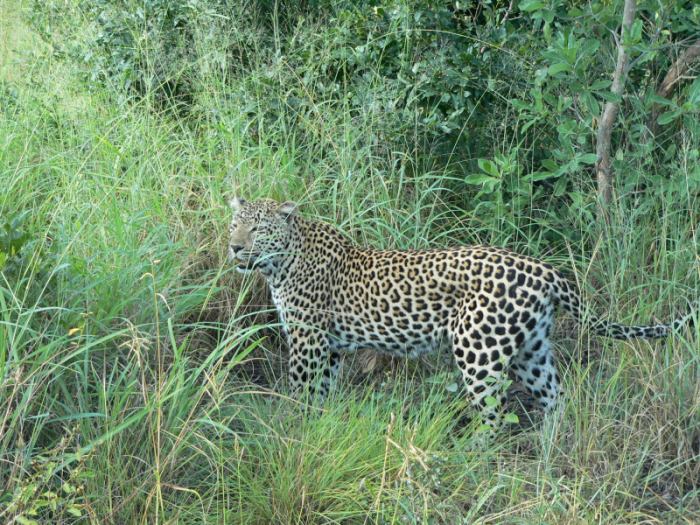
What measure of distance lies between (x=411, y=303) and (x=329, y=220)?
118cm

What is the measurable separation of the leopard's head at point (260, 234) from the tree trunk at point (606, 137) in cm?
184

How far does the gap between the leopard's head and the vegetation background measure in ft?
0.62

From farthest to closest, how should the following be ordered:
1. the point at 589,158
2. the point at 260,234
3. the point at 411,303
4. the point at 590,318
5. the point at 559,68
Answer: the point at 589,158
the point at 260,234
the point at 559,68
the point at 411,303
the point at 590,318

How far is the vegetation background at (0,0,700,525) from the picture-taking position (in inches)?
164

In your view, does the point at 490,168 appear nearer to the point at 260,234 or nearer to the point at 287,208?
the point at 287,208

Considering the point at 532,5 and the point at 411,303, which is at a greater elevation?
the point at 532,5

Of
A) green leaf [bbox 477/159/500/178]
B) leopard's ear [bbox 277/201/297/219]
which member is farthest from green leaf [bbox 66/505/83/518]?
green leaf [bbox 477/159/500/178]

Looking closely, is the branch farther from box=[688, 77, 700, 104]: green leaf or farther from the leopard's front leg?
the leopard's front leg

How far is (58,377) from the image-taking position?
14.0ft

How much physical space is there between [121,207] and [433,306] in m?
1.93

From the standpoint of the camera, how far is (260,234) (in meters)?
5.67

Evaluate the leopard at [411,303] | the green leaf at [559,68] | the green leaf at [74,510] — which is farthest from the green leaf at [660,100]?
Result: the green leaf at [74,510]

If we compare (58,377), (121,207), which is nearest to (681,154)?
(121,207)

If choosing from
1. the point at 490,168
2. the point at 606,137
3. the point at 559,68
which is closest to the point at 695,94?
the point at 606,137
